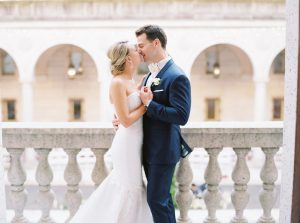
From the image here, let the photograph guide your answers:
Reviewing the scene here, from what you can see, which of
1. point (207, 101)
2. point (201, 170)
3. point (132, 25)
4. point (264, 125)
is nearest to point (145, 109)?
point (264, 125)

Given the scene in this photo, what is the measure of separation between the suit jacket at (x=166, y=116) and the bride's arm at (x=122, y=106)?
0.38 feet

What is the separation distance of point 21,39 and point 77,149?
14840mm

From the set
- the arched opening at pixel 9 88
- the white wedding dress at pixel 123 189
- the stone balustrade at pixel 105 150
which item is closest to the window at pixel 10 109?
the arched opening at pixel 9 88

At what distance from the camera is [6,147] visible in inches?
141

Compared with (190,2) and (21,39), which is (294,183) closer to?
(190,2)

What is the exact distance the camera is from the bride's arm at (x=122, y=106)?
10.2 ft

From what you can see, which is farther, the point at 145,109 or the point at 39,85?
the point at 39,85

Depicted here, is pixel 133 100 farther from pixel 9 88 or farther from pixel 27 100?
pixel 9 88

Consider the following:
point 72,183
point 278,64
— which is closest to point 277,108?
point 278,64

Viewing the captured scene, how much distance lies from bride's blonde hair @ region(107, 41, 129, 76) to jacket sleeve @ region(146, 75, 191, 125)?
15.5 inches

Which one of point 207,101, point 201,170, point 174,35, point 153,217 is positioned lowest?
point 201,170

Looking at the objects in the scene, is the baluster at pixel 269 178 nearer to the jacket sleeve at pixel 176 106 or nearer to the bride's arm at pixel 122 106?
the jacket sleeve at pixel 176 106

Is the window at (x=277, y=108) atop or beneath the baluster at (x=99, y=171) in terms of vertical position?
beneath

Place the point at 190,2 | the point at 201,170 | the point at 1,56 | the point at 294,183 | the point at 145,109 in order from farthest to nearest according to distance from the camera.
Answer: the point at 1,56
the point at 190,2
the point at 201,170
the point at 145,109
the point at 294,183
